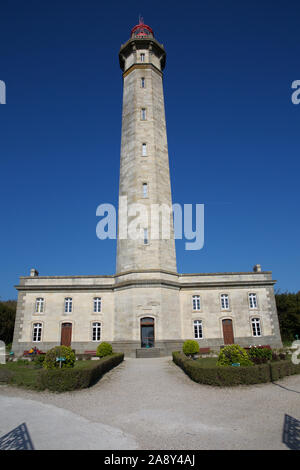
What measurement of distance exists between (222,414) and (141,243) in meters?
18.6

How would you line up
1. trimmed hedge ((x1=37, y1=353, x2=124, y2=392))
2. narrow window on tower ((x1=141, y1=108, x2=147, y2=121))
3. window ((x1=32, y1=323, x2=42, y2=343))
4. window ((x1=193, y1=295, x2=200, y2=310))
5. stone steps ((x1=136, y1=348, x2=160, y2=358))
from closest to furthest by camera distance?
trimmed hedge ((x1=37, y1=353, x2=124, y2=392)), stone steps ((x1=136, y1=348, x2=160, y2=358)), window ((x1=32, y1=323, x2=42, y2=343)), window ((x1=193, y1=295, x2=200, y2=310)), narrow window on tower ((x1=141, y1=108, x2=147, y2=121))

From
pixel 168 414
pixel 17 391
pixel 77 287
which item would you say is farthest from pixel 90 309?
pixel 168 414

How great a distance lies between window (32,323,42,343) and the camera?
2736 centimetres

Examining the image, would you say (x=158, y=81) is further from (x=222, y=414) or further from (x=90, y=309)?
(x=222, y=414)

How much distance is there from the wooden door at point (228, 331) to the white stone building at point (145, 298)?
0.09 m

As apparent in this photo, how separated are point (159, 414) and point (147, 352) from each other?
1492 centimetres

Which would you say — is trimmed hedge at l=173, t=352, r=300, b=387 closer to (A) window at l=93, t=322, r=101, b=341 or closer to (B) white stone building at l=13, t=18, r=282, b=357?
(B) white stone building at l=13, t=18, r=282, b=357

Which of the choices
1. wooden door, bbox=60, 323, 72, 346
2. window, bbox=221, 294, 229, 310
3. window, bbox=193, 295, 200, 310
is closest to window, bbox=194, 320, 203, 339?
window, bbox=193, 295, 200, 310

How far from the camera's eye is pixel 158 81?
33.0m

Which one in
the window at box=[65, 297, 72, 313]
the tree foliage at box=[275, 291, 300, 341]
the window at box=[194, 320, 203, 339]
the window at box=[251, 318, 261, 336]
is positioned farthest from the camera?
the tree foliage at box=[275, 291, 300, 341]

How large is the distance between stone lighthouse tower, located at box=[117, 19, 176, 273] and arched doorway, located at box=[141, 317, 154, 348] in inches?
174

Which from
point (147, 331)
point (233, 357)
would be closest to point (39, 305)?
Result: point (147, 331)

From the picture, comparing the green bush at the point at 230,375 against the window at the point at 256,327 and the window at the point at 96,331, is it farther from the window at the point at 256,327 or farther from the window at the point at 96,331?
the window at the point at 96,331

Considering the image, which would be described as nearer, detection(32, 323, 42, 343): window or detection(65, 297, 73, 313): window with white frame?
detection(32, 323, 42, 343): window
